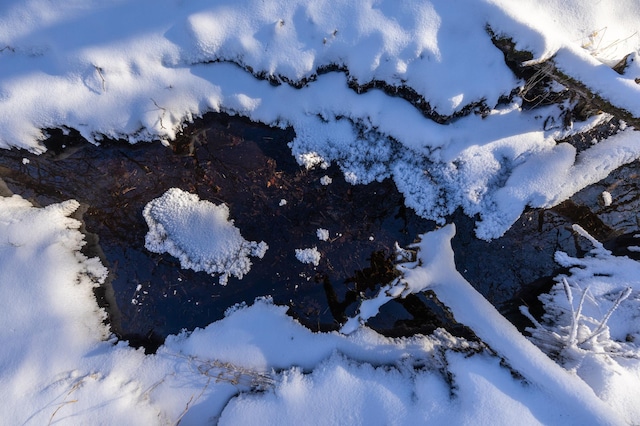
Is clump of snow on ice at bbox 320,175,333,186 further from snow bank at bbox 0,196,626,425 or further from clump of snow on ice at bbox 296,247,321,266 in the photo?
snow bank at bbox 0,196,626,425

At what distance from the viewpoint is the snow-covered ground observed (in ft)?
9.89

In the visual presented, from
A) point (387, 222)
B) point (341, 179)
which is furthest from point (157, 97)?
point (387, 222)

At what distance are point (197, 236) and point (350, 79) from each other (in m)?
2.20

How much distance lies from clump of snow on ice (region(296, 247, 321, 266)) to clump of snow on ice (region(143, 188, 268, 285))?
369 millimetres

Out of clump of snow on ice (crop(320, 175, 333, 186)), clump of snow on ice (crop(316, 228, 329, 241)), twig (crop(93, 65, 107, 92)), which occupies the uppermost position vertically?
twig (crop(93, 65, 107, 92))

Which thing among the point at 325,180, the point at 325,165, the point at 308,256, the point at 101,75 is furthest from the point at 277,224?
the point at 101,75

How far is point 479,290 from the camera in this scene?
3562 mm

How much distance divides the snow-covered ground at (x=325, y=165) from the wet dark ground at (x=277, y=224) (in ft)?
0.50

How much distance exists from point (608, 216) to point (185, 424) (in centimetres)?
484

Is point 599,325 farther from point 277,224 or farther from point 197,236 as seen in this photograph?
point 197,236

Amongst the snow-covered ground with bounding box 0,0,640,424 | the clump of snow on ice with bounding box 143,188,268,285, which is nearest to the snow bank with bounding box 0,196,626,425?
the snow-covered ground with bounding box 0,0,640,424

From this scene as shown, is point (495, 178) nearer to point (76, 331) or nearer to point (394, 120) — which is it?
point (394, 120)

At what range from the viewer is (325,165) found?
3582 mm

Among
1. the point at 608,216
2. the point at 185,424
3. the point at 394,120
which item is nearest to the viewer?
the point at 185,424
